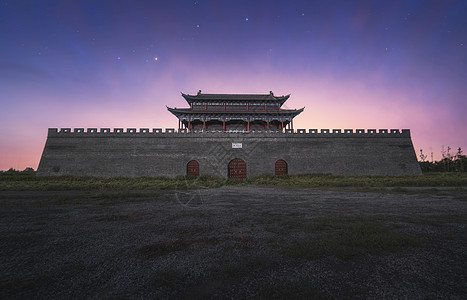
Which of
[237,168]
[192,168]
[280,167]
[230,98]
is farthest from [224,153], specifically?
[230,98]

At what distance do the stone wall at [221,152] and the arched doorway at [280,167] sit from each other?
1.43ft

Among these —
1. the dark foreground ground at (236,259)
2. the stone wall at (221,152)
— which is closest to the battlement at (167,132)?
the stone wall at (221,152)

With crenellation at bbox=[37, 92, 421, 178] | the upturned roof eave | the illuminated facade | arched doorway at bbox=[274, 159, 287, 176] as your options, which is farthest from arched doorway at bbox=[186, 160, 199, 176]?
the upturned roof eave

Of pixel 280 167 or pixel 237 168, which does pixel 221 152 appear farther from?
pixel 280 167

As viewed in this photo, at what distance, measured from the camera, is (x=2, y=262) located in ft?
7.32

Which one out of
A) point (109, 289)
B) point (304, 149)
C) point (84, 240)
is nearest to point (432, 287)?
point (109, 289)

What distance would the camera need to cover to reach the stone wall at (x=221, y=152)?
20547mm

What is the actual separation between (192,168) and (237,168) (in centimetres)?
484

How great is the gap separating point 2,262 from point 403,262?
455 cm

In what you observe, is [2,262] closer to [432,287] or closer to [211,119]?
[432,287]

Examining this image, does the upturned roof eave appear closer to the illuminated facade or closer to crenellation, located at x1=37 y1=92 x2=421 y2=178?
the illuminated facade

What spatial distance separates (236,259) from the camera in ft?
7.39

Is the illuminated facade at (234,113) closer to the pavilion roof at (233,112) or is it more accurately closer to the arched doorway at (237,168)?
the pavilion roof at (233,112)

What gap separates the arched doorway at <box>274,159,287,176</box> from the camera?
20.8 m
